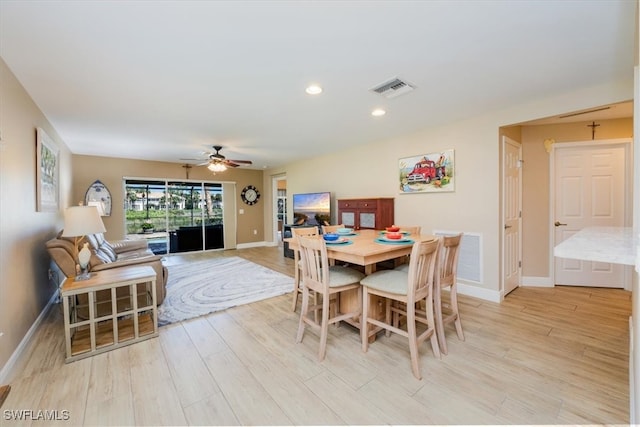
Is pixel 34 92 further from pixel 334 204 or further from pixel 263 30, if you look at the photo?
pixel 334 204

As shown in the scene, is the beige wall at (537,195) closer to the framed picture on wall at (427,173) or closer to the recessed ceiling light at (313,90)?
the framed picture on wall at (427,173)

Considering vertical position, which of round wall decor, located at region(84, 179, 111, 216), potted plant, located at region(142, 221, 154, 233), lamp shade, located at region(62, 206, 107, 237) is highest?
round wall decor, located at region(84, 179, 111, 216)

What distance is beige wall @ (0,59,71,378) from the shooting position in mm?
2010

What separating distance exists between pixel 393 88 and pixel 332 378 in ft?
8.37

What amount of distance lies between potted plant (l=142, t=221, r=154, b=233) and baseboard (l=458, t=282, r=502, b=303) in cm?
682

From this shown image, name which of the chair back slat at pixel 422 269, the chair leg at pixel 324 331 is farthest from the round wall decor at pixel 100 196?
the chair back slat at pixel 422 269

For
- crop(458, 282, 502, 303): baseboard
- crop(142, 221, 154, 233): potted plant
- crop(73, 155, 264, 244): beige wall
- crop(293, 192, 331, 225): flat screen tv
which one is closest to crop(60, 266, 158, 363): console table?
crop(293, 192, 331, 225): flat screen tv

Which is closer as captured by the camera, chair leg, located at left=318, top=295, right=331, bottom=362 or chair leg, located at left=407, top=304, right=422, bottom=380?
chair leg, located at left=407, top=304, right=422, bottom=380

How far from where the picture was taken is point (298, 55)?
6.53ft

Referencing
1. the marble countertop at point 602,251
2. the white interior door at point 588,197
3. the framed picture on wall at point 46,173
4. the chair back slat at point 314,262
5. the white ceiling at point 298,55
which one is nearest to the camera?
the marble countertop at point 602,251

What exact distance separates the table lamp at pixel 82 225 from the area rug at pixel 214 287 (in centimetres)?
90

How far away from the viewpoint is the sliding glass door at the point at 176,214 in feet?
21.1

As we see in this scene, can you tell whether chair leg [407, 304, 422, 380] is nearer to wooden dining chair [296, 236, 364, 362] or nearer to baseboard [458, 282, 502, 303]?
wooden dining chair [296, 236, 364, 362]

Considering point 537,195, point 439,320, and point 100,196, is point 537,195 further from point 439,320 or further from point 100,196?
point 100,196
